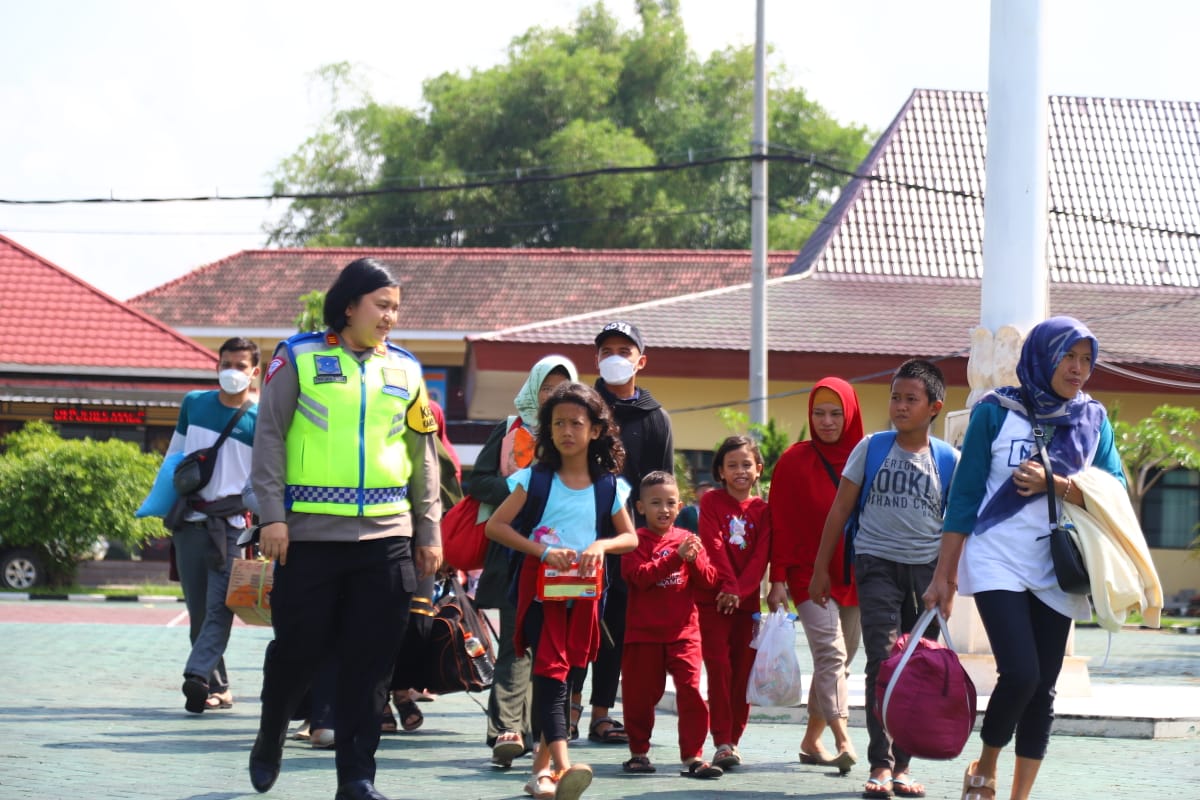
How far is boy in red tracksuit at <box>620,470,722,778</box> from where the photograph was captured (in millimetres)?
8055

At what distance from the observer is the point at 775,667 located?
8.00 metres

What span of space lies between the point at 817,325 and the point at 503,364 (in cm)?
534

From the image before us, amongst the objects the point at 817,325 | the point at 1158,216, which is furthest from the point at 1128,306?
the point at 817,325

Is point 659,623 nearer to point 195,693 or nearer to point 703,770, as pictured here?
point 703,770

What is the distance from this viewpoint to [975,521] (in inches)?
266

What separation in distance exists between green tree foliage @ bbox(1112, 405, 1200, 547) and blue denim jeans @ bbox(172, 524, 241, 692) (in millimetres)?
18595

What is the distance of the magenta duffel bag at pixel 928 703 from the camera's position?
21.9 ft

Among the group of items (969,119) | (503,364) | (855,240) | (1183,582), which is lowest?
(1183,582)

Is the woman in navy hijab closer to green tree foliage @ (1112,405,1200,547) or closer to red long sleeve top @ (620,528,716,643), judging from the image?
red long sleeve top @ (620,528,716,643)

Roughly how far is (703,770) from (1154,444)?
67.0 ft

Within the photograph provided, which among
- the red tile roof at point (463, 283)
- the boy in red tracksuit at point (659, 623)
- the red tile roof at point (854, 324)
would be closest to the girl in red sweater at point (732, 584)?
the boy in red tracksuit at point (659, 623)

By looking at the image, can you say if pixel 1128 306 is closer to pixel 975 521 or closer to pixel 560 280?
pixel 560 280

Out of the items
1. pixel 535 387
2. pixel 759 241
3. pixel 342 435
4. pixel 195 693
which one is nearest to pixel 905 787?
pixel 535 387

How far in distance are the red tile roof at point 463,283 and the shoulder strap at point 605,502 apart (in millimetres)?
30866
